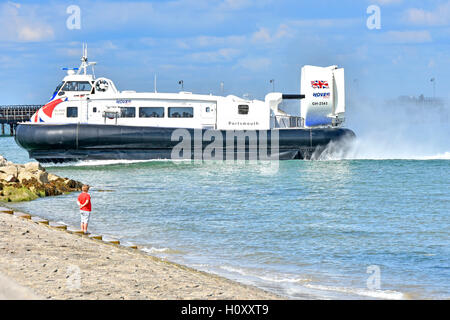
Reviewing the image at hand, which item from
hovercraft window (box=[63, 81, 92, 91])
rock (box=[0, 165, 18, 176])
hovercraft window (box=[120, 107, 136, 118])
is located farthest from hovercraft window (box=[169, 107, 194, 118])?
rock (box=[0, 165, 18, 176])

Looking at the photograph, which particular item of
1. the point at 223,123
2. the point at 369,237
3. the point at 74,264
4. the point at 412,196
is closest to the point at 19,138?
the point at 223,123

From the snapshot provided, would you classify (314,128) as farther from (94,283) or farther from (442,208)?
(94,283)

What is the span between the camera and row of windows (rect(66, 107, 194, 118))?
22.1 metres

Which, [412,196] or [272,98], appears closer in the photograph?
[412,196]

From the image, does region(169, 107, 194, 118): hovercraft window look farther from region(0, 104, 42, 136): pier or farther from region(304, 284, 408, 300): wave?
region(0, 104, 42, 136): pier

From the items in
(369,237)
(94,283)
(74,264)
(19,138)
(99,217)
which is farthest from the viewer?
(19,138)

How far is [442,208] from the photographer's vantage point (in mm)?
14062

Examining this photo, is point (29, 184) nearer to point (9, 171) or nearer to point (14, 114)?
point (9, 171)

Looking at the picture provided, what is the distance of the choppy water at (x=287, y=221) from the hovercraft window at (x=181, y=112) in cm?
179

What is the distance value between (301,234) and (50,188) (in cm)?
720

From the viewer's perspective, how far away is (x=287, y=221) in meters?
11.9

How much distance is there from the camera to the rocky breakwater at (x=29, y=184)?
14188 millimetres

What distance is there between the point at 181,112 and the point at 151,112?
40.2 inches

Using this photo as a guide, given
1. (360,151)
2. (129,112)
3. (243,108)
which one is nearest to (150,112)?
(129,112)
